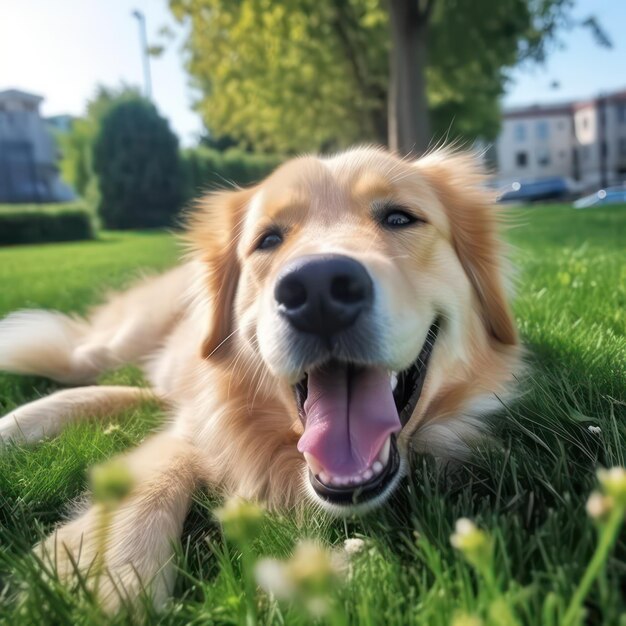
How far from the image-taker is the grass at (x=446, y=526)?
1119 millimetres

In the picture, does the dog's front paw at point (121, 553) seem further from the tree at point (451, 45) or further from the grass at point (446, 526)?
the tree at point (451, 45)

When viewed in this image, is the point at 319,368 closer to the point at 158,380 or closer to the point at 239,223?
the point at 239,223

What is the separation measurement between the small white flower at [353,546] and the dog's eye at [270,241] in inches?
49.6

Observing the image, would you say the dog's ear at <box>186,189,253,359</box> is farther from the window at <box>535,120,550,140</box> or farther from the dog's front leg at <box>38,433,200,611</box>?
the window at <box>535,120,550,140</box>

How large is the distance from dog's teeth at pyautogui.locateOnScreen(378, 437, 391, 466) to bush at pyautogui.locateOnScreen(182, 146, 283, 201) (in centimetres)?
2863

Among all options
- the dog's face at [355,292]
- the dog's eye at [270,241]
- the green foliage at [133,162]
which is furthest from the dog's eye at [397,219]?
the green foliage at [133,162]

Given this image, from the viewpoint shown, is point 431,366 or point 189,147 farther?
point 189,147

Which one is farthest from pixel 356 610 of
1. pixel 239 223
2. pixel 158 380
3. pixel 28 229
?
pixel 28 229

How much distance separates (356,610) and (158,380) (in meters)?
2.49

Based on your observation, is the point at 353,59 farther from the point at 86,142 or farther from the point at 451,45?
the point at 86,142

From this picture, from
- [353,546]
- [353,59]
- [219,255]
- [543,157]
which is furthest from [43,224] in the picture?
[543,157]

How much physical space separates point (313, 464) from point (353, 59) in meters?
18.1

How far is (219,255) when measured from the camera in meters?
2.74

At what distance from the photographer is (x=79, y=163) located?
106 ft
